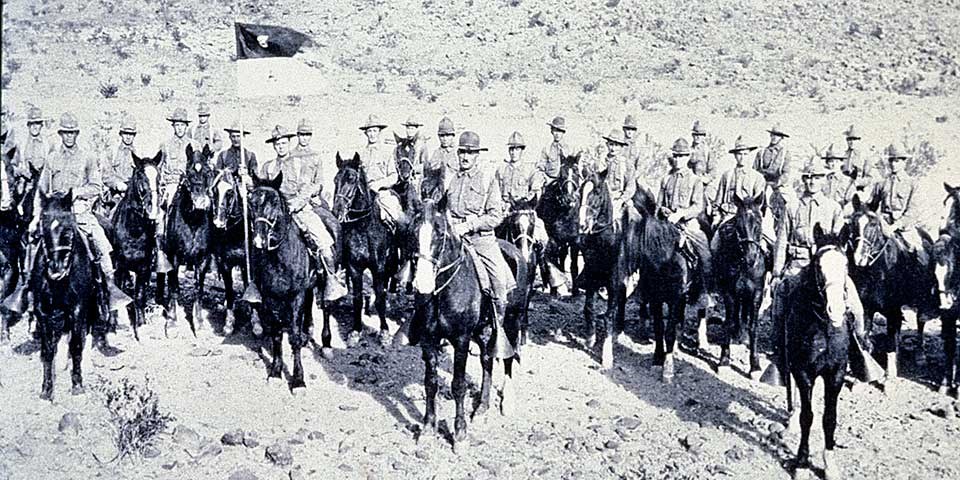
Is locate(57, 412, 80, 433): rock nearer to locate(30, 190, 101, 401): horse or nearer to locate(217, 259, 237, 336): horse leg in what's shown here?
locate(30, 190, 101, 401): horse

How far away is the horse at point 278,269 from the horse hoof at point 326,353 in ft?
2.95

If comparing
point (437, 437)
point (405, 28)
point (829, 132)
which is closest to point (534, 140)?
point (829, 132)

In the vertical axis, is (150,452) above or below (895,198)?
below

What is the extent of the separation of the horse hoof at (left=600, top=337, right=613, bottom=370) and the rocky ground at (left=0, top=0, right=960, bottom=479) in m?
0.16

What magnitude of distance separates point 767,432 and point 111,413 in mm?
6741

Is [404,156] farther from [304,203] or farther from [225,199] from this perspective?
[225,199]

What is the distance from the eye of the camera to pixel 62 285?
8.27 meters

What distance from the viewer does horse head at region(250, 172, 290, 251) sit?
847cm

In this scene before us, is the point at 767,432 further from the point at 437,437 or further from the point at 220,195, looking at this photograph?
the point at 220,195

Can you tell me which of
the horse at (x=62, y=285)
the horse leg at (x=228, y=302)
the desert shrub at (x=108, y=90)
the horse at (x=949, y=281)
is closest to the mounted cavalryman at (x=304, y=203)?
the horse leg at (x=228, y=302)

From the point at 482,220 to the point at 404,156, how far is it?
4.50 metres

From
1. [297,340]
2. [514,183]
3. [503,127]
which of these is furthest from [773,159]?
[503,127]

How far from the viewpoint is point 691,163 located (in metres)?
11.6

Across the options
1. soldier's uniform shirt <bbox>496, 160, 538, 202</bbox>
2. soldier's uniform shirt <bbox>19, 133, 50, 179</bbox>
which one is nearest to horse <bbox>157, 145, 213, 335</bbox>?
soldier's uniform shirt <bbox>19, 133, 50, 179</bbox>
